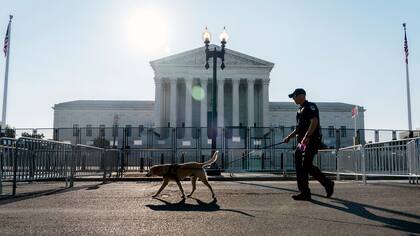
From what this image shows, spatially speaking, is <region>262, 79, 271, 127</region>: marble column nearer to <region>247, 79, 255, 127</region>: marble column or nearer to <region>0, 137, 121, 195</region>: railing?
<region>247, 79, 255, 127</region>: marble column

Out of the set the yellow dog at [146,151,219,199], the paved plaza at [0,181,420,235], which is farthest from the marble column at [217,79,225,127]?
the paved plaza at [0,181,420,235]

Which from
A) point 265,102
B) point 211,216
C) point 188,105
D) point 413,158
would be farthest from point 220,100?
point 211,216

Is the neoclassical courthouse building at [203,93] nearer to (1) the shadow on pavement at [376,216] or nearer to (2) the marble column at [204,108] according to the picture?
(2) the marble column at [204,108]

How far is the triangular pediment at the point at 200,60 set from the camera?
6550 cm

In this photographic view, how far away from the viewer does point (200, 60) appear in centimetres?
6619

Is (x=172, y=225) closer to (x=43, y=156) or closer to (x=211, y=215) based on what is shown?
(x=211, y=215)

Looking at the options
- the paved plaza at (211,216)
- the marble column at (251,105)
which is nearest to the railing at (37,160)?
the paved plaza at (211,216)

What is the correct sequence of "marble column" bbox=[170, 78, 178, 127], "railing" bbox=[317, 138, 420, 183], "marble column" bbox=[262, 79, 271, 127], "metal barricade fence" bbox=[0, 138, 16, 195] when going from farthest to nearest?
"marble column" bbox=[262, 79, 271, 127] → "marble column" bbox=[170, 78, 178, 127] → "railing" bbox=[317, 138, 420, 183] → "metal barricade fence" bbox=[0, 138, 16, 195]

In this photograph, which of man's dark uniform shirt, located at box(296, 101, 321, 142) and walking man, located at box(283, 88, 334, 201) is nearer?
walking man, located at box(283, 88, 334, 201)

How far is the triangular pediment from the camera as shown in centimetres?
6550

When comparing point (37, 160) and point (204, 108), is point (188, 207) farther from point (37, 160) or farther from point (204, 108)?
point (204, 108)

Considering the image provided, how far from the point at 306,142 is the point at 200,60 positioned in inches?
2345

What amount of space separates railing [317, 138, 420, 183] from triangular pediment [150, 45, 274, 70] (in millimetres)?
49777

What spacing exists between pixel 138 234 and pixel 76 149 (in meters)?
9.58
